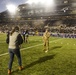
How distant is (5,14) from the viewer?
101 m

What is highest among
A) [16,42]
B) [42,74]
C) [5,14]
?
[5,14]

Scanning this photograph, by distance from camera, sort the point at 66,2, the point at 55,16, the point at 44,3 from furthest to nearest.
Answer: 1. the point at 44,3
2. the point at 66,2
3. the point at 55,16

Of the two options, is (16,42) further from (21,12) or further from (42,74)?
(21,12)

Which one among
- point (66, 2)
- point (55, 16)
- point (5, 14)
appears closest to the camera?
point (55, 16)

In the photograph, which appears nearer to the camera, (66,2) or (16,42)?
(16,42)

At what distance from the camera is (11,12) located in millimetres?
104750

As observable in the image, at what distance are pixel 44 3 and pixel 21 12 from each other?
13.0 m

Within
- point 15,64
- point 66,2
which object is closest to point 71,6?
point 66,2

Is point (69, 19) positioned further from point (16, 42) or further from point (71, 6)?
point (16, 42)

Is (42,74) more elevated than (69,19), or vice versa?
(69,19)

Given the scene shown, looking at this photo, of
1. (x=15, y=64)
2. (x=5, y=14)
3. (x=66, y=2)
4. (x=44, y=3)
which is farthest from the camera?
(x=5, y=14)

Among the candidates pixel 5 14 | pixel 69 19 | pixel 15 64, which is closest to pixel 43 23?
pixel 69 19

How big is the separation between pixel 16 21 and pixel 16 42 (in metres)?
81.9

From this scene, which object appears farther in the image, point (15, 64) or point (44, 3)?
point (44, 3)
